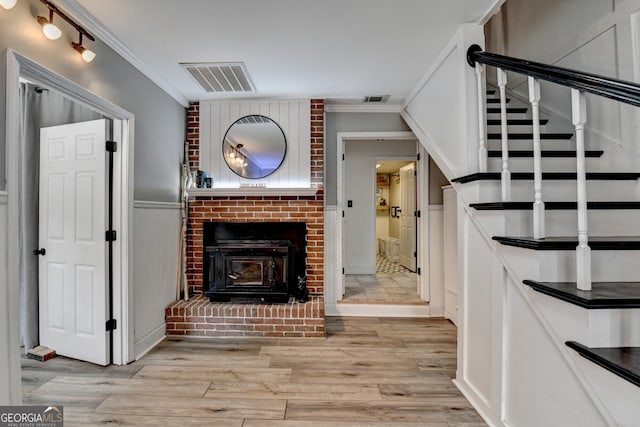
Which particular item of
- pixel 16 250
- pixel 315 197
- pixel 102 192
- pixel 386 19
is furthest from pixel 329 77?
pixel 16 250

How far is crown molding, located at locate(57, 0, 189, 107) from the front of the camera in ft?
5.93

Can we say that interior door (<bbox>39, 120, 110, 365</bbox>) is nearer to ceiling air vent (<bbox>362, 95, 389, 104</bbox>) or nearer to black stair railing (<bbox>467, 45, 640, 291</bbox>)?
ceiling air vent (<bbox>362, 95, 389, 104</bbox>)

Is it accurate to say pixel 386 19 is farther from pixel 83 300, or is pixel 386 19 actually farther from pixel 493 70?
pixel 83 300

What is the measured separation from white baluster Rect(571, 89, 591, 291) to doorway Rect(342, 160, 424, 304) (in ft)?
8.15

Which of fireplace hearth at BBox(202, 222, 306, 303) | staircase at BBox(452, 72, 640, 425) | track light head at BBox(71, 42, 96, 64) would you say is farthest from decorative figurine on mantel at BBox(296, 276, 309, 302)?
track light head at BBox(71, 42, 96, 64)

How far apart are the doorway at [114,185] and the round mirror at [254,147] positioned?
1087 millimetres

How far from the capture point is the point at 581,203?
113 centimetres

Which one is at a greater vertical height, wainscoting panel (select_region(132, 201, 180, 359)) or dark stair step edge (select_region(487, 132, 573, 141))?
dark stair step edge (select_region(487, 132, 573, 141))

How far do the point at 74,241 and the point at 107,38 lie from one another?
1617 millimetres

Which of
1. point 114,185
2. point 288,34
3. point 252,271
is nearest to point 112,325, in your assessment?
point 114,185

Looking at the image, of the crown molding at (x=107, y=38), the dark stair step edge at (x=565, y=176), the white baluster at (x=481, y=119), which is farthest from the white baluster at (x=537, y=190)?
the crown molding at (x=107, y=38)

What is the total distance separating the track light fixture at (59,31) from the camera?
160cm

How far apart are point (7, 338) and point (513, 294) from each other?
8.72 feet

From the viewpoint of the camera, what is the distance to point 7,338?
1.48 metres
